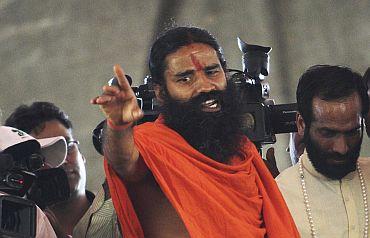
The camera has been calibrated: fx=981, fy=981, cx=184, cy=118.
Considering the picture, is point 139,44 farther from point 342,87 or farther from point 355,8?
point 342,87

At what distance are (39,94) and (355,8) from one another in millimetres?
1498

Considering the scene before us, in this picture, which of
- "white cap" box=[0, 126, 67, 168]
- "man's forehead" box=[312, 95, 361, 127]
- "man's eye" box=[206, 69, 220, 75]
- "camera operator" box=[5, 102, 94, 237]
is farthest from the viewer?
"camera operator" box=[5, 102, 94, 237]

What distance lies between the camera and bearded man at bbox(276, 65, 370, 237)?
2.79 metres

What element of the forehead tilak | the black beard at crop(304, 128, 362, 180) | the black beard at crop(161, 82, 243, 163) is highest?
the forehead tilak

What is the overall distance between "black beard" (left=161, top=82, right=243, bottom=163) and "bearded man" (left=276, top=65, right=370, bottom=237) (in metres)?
0.33

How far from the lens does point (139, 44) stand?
4.49 metres

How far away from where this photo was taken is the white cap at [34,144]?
2.53m

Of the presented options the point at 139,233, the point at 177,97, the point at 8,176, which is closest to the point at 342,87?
the point at 177,97

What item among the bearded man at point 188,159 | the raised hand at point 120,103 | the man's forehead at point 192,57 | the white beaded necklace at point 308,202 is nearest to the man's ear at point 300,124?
the white beaded necklace at point 308,202

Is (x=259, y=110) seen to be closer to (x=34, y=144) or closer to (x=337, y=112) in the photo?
(x=337, y=112)

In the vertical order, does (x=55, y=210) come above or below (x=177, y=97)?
below

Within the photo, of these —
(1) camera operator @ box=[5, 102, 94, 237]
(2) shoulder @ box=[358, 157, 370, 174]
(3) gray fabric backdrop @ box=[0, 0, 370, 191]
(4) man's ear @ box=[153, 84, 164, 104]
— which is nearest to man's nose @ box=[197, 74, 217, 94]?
(4) man's ear @ box=[153, 84, 164, 104]

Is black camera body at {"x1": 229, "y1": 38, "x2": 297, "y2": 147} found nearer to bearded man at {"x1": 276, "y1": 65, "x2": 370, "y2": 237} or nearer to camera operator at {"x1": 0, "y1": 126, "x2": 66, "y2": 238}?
bearded man at {"x1": 276, "y1": 65, "x2": 370, "y2": 237}

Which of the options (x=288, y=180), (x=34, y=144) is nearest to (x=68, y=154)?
(x=34, y=144)
